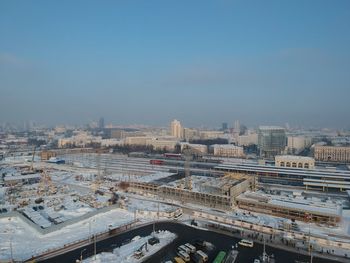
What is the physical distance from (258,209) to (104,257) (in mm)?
9693

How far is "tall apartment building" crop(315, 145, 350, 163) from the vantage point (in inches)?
1660

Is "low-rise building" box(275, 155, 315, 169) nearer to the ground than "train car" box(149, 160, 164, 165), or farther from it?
farther from it

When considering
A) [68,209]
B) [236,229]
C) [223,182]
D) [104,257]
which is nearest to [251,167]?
[223,182]

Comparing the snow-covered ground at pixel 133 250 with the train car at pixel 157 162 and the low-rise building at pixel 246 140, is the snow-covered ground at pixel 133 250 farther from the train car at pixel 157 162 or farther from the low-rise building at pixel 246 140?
the low-rise building at pixel 246 140

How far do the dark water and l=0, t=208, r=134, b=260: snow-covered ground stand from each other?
133 cm

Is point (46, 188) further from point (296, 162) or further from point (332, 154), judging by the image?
point (332, 154)

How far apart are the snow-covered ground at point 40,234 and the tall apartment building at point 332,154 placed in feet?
115

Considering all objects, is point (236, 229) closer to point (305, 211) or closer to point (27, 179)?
point (305, 211)

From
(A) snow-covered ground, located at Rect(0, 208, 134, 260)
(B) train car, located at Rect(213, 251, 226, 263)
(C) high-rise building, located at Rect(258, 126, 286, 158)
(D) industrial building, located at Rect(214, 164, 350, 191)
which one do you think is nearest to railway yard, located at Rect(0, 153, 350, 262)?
(A) snow-covered ground, located at Rect(0, 208, 134, 260)

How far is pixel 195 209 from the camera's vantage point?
18.3m

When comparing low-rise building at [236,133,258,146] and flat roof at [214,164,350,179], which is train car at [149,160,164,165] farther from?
low-rise building at [236,133,258,146]

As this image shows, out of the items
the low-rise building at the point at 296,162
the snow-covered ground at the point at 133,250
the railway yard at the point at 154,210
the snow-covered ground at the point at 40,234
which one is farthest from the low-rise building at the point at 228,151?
the snow-covered ground at the point at 133,250

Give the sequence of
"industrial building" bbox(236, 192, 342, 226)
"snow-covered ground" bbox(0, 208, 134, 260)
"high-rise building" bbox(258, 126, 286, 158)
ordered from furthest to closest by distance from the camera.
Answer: "high-rise building" bbox(258, 126, 286, 158)
"industrial building" bbox(236, 192, 342, 226)
"snow-covered ground" bbox(0, 208, 134, 260)

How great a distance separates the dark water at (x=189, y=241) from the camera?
1191 centimetres
